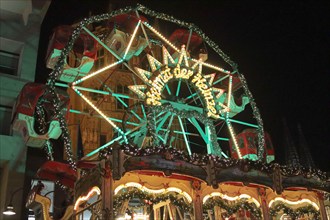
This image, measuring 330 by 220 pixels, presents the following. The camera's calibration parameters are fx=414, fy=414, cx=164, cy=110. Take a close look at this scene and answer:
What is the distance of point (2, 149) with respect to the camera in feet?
64.6

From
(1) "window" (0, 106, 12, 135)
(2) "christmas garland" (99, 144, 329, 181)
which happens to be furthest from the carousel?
(1) "window" (0, 106, 12, 135)

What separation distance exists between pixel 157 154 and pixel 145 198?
1.69 metres

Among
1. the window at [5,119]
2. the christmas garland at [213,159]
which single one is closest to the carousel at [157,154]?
the christmas garland at [213,159]

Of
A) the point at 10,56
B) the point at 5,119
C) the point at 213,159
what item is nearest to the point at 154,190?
the point at 213,159

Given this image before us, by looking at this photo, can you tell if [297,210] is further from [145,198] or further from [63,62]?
[63,62]

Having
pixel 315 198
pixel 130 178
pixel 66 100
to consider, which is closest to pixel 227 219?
pixel 315 198

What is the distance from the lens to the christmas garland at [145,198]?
13477 mm

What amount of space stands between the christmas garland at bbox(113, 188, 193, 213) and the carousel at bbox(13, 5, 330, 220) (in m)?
0.03

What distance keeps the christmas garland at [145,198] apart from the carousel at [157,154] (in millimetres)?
35

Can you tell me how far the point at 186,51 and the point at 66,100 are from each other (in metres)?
7.10

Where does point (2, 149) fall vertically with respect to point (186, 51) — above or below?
below

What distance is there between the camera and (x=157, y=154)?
44.9 feet

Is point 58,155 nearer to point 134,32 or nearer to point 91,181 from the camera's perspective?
point 134,32

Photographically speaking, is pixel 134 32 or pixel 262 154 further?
pixel 262 154
